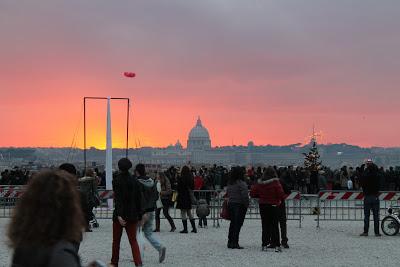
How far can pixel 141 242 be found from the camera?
11180 millimetres

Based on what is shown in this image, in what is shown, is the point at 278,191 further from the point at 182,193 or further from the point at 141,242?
the point at 182,193

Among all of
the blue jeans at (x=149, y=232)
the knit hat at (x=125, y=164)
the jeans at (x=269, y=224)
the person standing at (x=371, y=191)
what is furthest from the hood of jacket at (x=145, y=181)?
the person standing at (x=371, y=191)

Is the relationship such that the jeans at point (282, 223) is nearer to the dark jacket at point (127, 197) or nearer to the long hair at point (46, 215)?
the dark jacket at point (127, 197)

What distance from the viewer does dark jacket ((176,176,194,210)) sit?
53.4 ft

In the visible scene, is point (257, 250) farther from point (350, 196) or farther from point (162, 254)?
point (350, 196)

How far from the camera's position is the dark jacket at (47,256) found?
10.3 feet

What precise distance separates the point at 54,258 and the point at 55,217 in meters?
0.20

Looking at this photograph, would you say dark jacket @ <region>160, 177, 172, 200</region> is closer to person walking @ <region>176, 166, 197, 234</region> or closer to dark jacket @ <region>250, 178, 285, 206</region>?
person walking @ <region>176, 166, 197, 234</region>

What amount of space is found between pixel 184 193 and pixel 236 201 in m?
3.29

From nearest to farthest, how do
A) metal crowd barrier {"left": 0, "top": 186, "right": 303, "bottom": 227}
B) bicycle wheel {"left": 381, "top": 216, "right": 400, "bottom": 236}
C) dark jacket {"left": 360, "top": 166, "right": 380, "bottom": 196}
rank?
dark jacket {"left": 360, "top": 166, "right": 380, "bottom": 196}, bicycle wheel {"left": 381, "top": 216, "right": 400, "bottom": 236}, metal crowd barrier {"left": 0, "top": 186, "right": 303, "bottom": 227}

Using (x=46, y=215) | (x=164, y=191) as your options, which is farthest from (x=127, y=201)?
(x=46, y=215)

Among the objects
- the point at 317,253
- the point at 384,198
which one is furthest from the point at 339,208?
the point at 317,253

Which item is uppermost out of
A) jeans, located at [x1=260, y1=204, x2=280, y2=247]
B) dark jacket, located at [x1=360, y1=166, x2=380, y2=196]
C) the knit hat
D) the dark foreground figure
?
the knit hat

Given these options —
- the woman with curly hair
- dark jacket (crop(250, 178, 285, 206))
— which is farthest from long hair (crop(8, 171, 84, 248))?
dark jacket (crop(250, 178, 285, 206))
